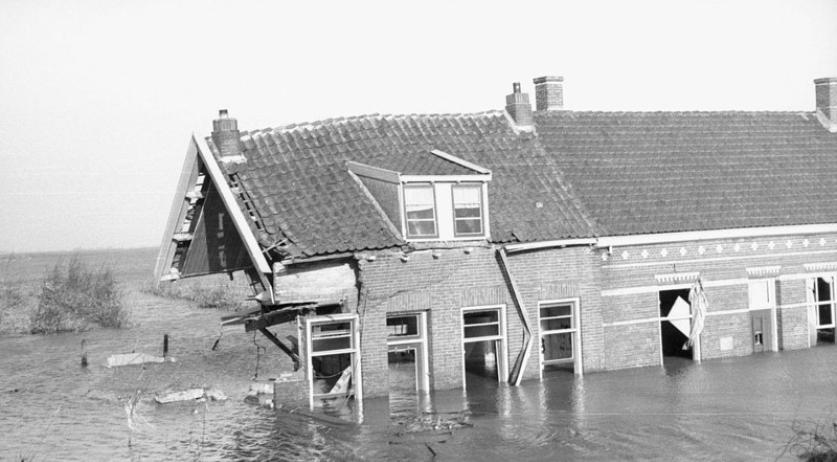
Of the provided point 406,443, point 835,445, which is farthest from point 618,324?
point 835,445

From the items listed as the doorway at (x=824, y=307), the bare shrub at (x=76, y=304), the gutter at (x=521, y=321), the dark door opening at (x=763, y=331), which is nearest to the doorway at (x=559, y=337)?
the gutter at (x=521, y=321)

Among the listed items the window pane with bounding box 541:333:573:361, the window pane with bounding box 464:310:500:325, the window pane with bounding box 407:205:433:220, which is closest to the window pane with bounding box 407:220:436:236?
the window pane with bounding box 407:205:433:220

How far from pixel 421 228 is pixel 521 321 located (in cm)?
337

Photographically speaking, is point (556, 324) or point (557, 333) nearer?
point (557, 333)

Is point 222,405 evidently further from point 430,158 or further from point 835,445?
point 835,445

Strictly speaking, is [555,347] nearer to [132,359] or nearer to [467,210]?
[467,210]

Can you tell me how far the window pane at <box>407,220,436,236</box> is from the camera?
2367 cm

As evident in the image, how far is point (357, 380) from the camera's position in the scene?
75.3 ft

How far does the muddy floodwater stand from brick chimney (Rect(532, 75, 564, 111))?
8.21 metres

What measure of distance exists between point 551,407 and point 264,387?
7.82 meters

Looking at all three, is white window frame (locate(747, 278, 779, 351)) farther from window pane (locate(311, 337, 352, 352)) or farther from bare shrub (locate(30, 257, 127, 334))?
bare shrub (locate(30, 257, 127, 334))

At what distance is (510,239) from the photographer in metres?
24.7

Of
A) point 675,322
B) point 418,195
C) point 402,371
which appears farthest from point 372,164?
point 675,322

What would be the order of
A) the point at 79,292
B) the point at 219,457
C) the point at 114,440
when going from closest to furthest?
the point at 219,457, the point at 114,440, the point at 79,292
